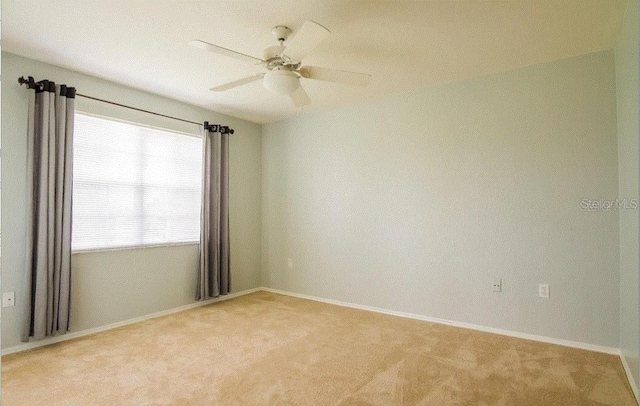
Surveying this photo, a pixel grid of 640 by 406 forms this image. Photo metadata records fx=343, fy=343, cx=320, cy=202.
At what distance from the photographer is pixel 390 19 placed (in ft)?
7.45

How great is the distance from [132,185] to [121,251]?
0.68 meters

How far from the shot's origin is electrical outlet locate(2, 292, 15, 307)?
267 cm

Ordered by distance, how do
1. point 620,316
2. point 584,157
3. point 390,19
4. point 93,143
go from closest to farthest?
point 390,19
point 620,316
point 584,157
point 93,143

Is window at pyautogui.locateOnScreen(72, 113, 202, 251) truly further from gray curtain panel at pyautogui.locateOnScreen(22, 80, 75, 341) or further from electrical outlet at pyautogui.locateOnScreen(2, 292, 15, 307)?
electrical outlet at pyautogui.locateOnScreen(2, 292, 15, 307)

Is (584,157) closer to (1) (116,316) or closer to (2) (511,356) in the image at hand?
(2) (511,356)

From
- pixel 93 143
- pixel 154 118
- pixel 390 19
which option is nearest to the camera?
pixel 390 19

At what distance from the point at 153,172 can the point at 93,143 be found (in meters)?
0.64

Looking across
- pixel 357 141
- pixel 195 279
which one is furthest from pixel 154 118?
pixel 357 141

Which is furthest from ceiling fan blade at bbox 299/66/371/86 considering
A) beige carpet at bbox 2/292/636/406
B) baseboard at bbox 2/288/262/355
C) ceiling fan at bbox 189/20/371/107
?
baseboard at bbox 2/288/262/355

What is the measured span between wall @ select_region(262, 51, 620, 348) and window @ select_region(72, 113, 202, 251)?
1.38 meters

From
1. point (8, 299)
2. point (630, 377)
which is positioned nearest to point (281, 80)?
point (8, 299)

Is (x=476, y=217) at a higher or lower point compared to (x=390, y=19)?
lower

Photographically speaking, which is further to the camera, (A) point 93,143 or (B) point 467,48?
(A) point 93,143

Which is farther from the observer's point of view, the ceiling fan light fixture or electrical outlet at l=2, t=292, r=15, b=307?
electrical outlet at l=2, t=292, r=15, b=307
